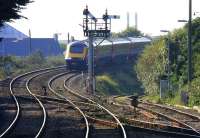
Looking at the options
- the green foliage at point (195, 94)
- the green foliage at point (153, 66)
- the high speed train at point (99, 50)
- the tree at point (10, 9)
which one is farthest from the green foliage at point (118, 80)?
the tree at point (10, 9)

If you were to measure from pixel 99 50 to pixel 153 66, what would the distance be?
13359 mm

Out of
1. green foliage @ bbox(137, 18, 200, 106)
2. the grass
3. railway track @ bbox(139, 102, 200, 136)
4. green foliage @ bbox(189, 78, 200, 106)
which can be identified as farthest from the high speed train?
railway track @ bbox(139, 102, 200, 136)

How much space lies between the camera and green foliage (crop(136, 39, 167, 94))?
165ft

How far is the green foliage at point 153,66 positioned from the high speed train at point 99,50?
21.9 feet

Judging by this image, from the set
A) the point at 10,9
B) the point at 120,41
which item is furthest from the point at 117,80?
the point at 10,9

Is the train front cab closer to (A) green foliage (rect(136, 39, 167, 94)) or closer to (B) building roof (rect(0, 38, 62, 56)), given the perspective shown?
(A) green foliage (rect(136, 39, 167, 94))

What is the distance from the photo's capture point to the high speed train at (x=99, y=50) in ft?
213

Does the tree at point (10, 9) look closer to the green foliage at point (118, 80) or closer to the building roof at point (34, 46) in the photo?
→ the green foliage at point (118, 80)

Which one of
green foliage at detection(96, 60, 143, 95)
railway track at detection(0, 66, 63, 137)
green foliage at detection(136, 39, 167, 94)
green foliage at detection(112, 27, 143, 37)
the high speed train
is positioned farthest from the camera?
green foliage at detection(112, 27, 143, 37)

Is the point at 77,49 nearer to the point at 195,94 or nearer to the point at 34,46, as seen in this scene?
the point at 195,94

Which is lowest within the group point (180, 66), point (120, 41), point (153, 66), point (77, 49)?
point (153, 66)

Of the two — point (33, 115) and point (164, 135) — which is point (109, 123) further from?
point (33, 115)

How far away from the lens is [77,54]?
213ft

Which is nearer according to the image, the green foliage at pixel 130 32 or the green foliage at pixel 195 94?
the green foliage at pixel 195 94
